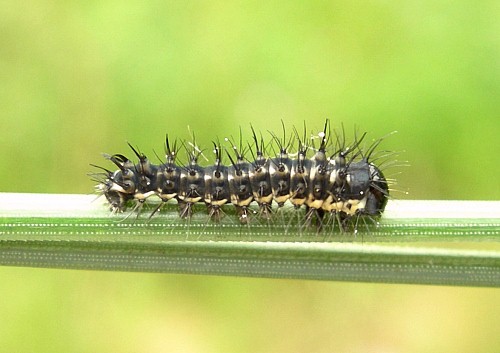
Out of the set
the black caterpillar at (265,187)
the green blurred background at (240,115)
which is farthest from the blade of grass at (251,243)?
the green blurred background at (240,115)

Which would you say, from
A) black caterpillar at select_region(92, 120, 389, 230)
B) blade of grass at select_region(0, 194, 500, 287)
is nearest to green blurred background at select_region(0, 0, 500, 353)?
black caterpillar at select_region(92, 120, 389, 230)

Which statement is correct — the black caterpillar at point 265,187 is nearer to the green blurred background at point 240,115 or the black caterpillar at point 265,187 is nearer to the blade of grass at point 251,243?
the blade of grass at point 251,243

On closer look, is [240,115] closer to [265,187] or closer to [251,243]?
[265,187]

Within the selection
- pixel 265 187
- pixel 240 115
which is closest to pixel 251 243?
pixel 265 187

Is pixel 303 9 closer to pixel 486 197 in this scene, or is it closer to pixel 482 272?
pixel 486 197

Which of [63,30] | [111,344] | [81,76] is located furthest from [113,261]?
[63,30]

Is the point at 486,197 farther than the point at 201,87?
No

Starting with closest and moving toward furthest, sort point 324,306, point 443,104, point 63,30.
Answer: point 324,306
point 443,104
point 63,30
